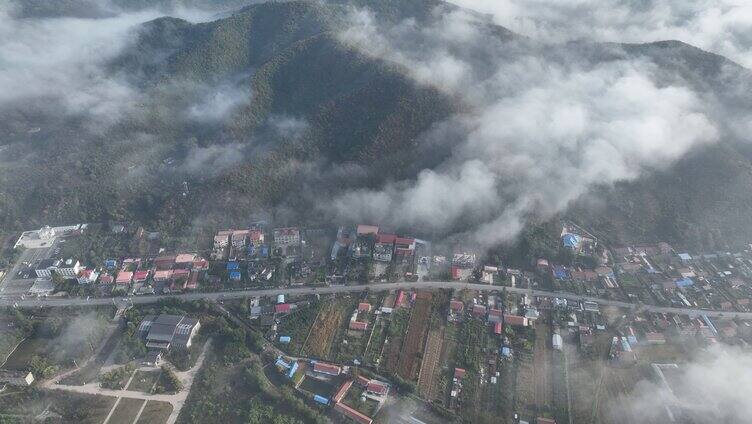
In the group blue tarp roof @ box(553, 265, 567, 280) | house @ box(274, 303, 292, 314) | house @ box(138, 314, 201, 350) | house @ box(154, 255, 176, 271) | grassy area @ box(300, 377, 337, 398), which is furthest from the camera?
house @ box(154, 255, 176, 271)

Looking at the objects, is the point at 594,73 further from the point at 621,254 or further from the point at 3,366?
the point at 3,366

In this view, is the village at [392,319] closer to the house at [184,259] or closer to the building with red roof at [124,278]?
the house at [184,259]

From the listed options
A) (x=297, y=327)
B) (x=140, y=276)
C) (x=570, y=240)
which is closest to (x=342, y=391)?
(x=297, y=327)

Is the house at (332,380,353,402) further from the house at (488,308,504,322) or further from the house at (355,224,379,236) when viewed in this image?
the house at (355,224,379,236)

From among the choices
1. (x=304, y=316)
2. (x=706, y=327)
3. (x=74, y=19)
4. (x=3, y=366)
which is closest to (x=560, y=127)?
(x=706, y=327)

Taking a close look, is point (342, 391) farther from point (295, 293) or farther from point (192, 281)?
point (192, 281)

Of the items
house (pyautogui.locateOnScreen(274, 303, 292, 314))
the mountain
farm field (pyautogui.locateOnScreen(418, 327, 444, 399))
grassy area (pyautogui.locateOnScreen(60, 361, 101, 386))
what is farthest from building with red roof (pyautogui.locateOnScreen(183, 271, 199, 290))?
farm field (pyautogui.locateOnScreen(418, 327, 444, 399))

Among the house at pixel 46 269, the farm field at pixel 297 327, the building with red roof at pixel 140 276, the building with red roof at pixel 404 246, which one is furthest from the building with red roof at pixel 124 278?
the building with red roof at pixel 404 246
